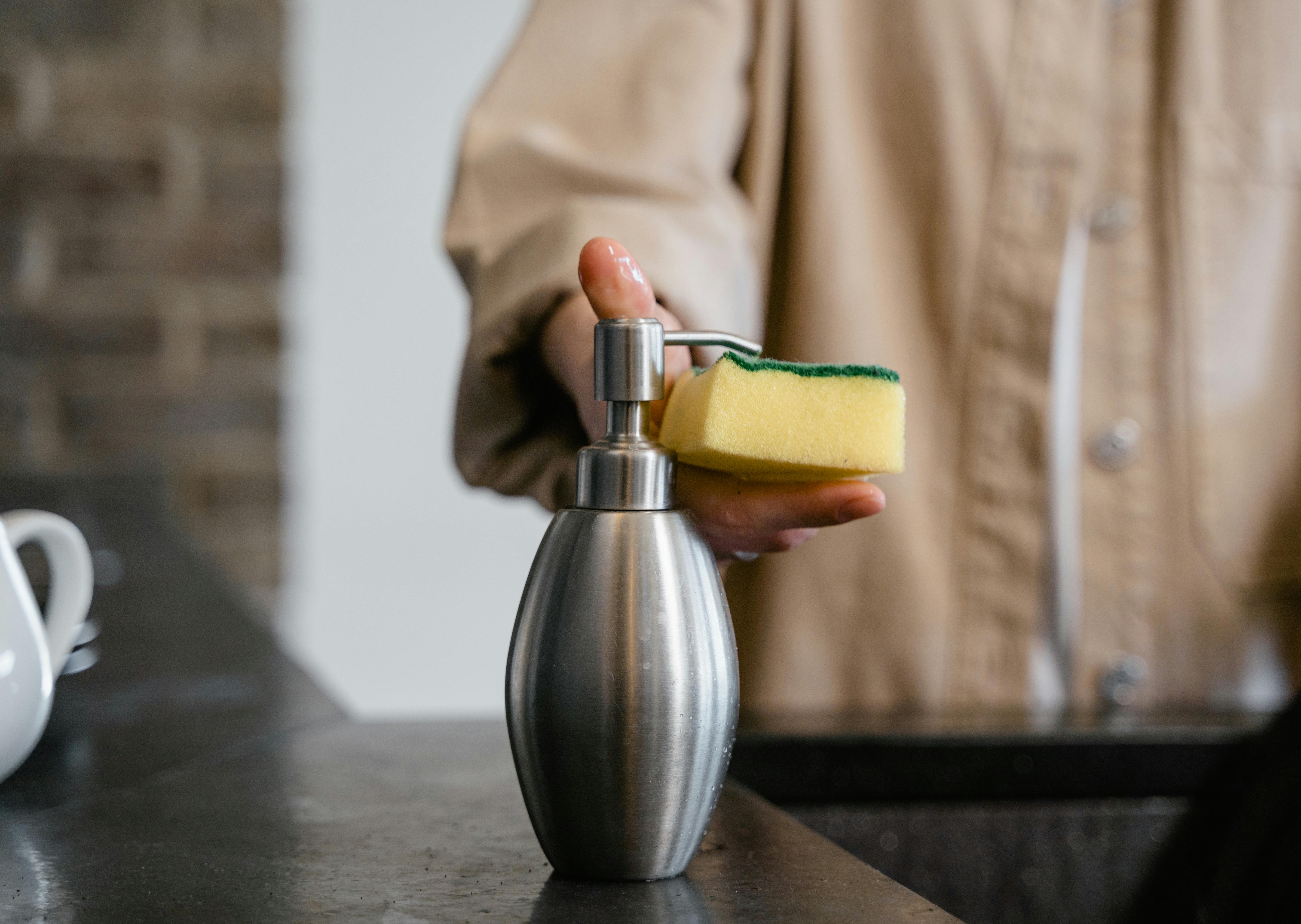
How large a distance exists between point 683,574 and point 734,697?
37 mm

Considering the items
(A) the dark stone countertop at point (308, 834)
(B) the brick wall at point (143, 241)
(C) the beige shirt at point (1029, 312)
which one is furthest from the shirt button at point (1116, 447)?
(B) the brick wall at point (143, 241)

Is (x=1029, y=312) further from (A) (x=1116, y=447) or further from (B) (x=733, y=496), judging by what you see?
(B) (x=733, y=496)

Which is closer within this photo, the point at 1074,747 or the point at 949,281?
the point at 1074,747

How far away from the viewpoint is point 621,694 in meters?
0.29

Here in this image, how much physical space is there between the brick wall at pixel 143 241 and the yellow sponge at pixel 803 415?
1.39 metres

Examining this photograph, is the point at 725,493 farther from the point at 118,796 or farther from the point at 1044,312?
the point at 1044,312

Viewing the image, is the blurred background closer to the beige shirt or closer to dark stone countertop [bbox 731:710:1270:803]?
the beige shirt

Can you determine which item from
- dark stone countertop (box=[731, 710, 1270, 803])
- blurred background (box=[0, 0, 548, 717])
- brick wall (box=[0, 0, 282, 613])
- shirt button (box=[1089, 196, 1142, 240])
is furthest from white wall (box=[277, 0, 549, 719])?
dark stone countertop (box=[731, 710, 1270, 803])

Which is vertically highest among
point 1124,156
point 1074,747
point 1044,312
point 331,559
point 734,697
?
point 1124,156

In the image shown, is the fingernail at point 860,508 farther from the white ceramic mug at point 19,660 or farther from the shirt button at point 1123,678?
the shirt button at point 1123,678

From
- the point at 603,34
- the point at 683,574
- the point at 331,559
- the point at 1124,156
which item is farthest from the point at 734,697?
the point at 331,559

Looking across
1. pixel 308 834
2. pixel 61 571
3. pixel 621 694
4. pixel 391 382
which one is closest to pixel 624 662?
pixel 621 694

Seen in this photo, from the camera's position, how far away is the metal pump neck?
310 mm

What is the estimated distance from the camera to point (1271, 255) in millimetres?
864
